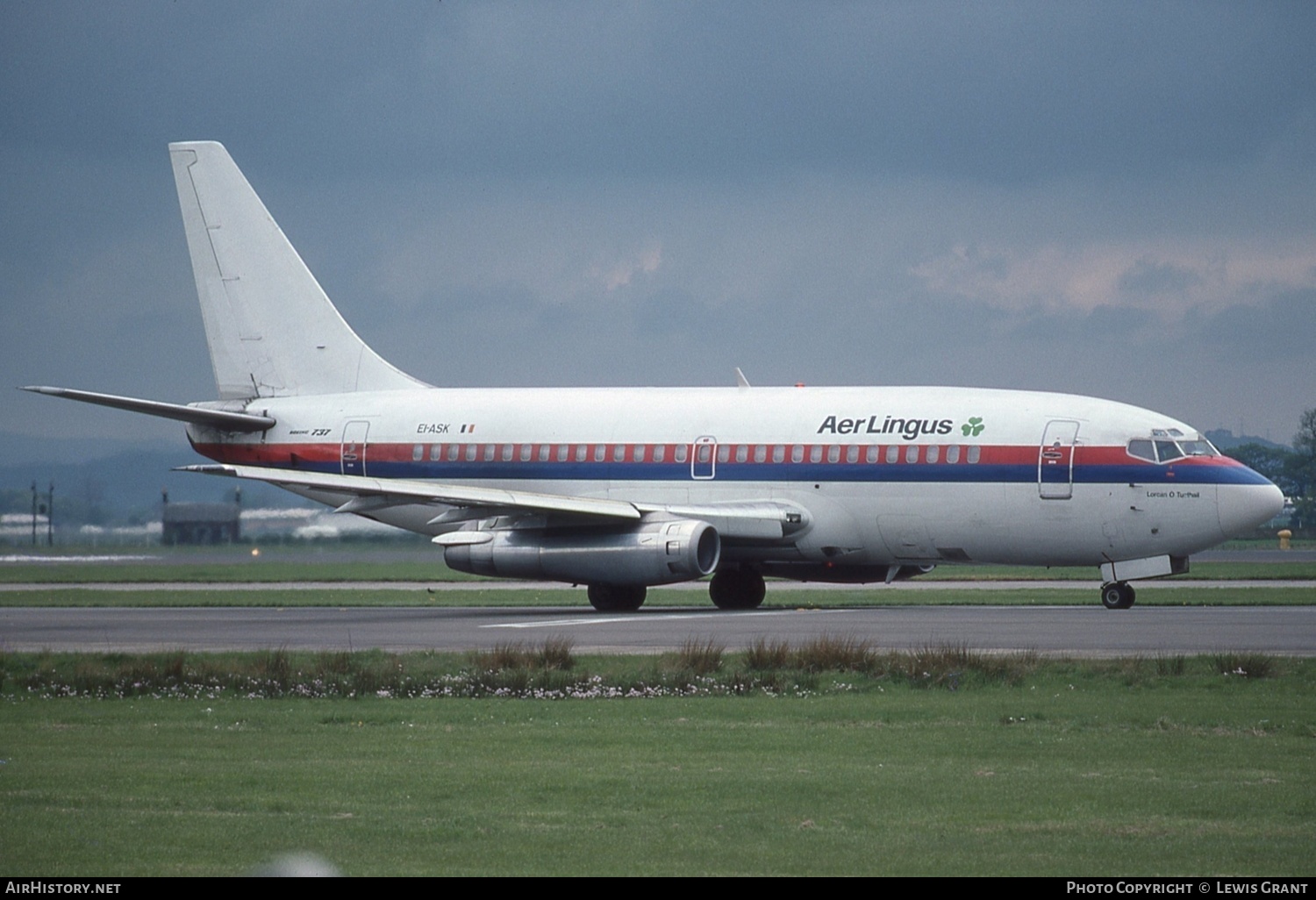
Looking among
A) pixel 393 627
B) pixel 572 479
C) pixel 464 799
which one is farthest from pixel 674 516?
pixel 464 799

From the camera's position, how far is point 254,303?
44688mm

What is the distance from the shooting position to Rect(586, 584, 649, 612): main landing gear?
120ft

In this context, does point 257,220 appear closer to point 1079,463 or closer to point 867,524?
point 867,524

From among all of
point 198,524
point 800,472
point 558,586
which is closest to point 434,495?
Result: point 800,472

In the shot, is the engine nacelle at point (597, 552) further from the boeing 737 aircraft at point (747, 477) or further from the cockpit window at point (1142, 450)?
the cockpit window at point (1142, 450)

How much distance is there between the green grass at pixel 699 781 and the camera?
412 inches

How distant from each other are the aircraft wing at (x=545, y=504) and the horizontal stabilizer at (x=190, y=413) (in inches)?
95.4

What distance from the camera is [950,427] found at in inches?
1371

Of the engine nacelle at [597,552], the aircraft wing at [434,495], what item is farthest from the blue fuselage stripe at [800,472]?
the engine nacelle at [597,552]

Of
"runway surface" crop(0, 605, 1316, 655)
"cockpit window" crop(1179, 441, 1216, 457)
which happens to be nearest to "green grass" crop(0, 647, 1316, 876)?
"runway surface" crop(0, 605, 1316, 655)

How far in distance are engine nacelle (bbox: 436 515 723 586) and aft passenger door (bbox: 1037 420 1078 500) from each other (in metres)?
6.33

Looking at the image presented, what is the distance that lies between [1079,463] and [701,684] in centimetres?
1600
